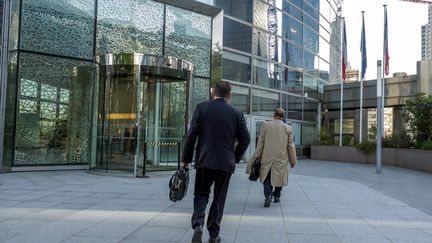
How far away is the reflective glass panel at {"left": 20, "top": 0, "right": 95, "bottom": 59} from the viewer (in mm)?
12969

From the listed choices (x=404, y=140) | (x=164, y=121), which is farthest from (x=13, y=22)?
(x=404, y=140)

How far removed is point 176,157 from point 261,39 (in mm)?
9933

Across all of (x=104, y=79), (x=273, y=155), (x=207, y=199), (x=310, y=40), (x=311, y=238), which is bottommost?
(x=311, y=238)

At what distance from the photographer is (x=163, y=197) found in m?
8.50

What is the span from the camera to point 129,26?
15266mm

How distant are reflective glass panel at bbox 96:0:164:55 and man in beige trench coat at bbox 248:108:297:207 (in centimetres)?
853

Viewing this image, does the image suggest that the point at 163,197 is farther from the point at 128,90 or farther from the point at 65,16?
the point at 65,16

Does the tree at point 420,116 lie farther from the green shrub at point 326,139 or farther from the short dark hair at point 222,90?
the short dark hair at point 222,90

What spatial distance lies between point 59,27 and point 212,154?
1056cm

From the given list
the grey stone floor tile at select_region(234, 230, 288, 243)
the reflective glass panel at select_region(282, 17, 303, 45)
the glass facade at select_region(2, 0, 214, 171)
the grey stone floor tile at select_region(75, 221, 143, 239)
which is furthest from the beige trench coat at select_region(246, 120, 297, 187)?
the reflective glass panel at select_region(282, 17, 303, 45)

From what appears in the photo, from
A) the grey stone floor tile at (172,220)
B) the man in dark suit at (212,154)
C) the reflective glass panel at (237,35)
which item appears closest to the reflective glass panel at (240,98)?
the reflective glass panel at (237,35)

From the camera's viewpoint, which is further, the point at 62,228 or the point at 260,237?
the point at 62,228

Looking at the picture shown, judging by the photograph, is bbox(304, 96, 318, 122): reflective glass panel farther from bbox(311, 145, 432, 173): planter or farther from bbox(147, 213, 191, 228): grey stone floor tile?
bbox(147, 213, 191, 228): grey stone floor tile

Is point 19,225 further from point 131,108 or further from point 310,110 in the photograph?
point 310,110
